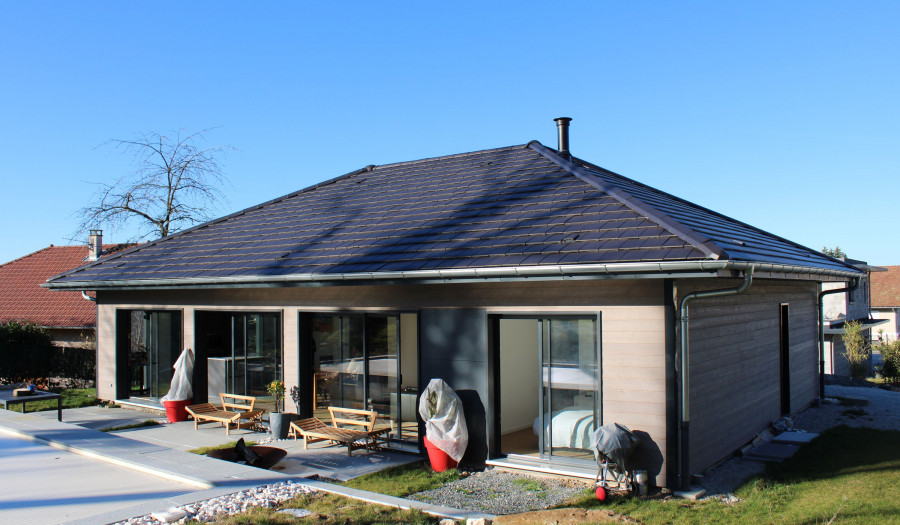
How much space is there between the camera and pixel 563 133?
13172mm

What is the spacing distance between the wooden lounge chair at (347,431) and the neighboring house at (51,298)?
11583 millimetres

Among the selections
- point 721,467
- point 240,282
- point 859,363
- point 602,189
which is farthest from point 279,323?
point 859,363

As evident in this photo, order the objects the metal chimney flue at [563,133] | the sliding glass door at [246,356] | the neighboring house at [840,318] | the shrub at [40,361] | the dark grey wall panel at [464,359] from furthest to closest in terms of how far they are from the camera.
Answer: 1. the neighboring house at [840,318]
2. the shrub at [40,361]
3. the metal chimney flue at [563,133]
4. the sliding glass door at [246,356]
5. the dark grey wall panel at [464,359]

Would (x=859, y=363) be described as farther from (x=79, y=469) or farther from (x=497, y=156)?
(x=79, y=469)

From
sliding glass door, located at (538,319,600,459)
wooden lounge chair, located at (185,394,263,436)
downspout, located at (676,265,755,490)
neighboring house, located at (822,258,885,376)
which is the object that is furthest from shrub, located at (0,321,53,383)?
neighboring house, located at (822,258,885,376)

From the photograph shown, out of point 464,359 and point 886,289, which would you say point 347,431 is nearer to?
point 464,359

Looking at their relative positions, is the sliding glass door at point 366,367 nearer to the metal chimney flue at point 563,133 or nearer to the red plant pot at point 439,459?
the red plant pot at point 439,459

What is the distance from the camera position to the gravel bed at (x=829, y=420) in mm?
8195

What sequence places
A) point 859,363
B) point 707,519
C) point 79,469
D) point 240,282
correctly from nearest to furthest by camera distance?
point 707,519 < point 79,469 < point 240,282 < point 859,363

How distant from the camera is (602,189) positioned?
9.98m

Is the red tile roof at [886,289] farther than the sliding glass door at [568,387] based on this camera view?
Yes

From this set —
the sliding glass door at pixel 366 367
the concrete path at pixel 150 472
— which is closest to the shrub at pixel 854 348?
the sliding glass door at pixel 366 367

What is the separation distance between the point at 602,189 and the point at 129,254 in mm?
11340

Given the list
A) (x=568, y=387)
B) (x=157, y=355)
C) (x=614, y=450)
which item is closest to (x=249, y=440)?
(x=157, y=355)
